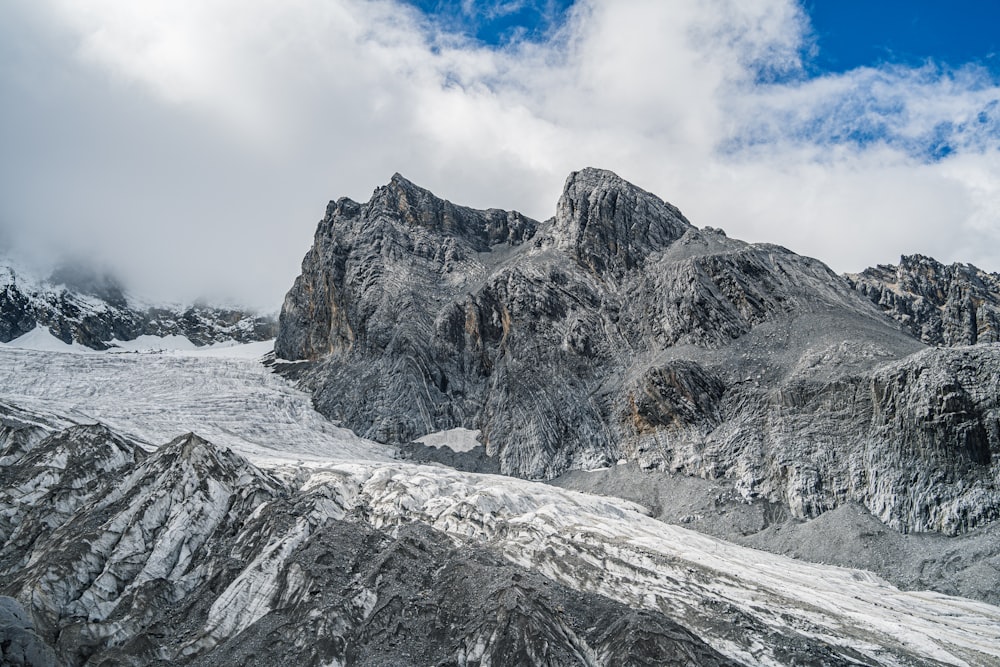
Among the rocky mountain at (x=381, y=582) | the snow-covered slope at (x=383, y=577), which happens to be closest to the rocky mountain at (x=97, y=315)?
the snow-covered slope at (x=383, y=577)

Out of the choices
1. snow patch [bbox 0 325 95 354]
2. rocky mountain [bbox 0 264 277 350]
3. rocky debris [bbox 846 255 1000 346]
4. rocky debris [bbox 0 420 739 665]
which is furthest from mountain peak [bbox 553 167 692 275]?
snow patch [bbox 0 325 95 354]

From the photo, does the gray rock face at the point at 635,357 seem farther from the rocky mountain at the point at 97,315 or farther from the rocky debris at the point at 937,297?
the rocky mountain at the point at 97,315

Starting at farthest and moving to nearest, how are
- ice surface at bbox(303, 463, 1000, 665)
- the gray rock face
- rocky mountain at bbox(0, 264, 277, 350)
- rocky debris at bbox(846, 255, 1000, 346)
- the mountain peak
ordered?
rocky mountain at bbox(0, 264, 277, 350) → rocky debris at bbox(846, 255, 1000, 346) → the mountain peak → the gray rock face → ice surface at bbox(303, 463, 1000, 665)

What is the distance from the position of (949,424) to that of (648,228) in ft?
177

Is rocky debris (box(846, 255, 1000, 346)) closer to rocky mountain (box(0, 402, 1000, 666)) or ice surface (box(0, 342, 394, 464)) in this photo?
rocky mountain (box(0, 402, 1000, 666))

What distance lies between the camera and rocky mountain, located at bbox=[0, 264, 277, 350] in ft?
507

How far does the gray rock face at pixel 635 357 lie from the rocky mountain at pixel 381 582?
12.6m

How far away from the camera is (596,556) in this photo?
143ft

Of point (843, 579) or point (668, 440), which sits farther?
point (668, 440)

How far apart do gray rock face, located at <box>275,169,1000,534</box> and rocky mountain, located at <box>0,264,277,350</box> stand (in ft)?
209

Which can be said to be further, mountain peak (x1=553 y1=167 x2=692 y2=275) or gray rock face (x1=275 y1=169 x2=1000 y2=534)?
mountain peak (x1=553 y1=167 x2=692 y2=275)

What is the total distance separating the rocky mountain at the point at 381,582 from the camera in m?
33.3

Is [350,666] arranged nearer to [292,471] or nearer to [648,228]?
[292,471]

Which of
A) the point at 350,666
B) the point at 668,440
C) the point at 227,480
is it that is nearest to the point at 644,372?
the point at 668,440
